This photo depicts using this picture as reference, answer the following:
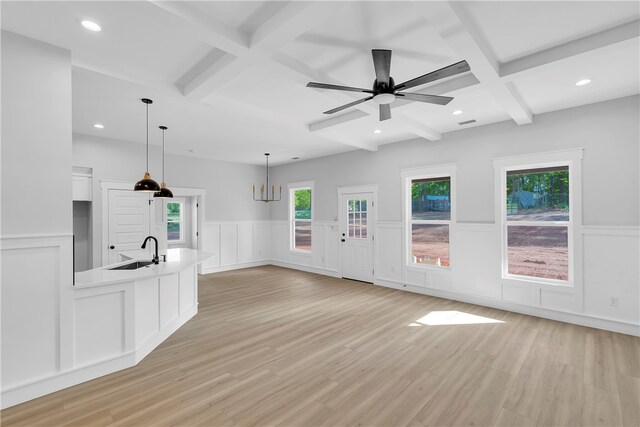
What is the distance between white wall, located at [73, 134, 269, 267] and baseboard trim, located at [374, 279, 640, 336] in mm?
4627

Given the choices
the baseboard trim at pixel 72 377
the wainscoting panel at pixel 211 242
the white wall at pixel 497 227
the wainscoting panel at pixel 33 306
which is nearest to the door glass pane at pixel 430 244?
the white wall at pixel 497 227

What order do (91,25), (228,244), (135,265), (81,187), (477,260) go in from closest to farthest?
(91,25)
(135,265)
(477,260)
(81,187)
(228,244)

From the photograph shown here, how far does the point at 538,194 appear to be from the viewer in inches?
170

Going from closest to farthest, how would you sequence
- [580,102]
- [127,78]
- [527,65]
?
[527,65] < [127,78] < [580,102]

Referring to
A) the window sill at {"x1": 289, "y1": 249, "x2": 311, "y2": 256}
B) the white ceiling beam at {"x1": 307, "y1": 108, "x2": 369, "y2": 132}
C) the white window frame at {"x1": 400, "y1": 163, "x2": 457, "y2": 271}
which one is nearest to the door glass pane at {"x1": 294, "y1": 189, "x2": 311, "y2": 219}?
the window sill at {"x1": 289, "y1": 249, "x2": 311, "y2": 256}

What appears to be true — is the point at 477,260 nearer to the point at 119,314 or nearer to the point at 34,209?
the point at 119,314

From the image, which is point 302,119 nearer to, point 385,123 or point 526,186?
point 385,123

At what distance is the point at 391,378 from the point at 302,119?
3.60 m

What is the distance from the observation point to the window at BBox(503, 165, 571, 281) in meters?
4.13

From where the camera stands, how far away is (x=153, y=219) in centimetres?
603

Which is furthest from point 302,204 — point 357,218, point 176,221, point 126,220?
point 126,220

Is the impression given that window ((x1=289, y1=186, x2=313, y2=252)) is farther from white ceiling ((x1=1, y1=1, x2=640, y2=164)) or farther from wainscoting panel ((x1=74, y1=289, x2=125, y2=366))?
wainscoting panel ((x1=74, y1=289, x2=125, y2=366))

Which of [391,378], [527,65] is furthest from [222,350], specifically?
[527,65]

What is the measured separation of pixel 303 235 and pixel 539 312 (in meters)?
5.27
